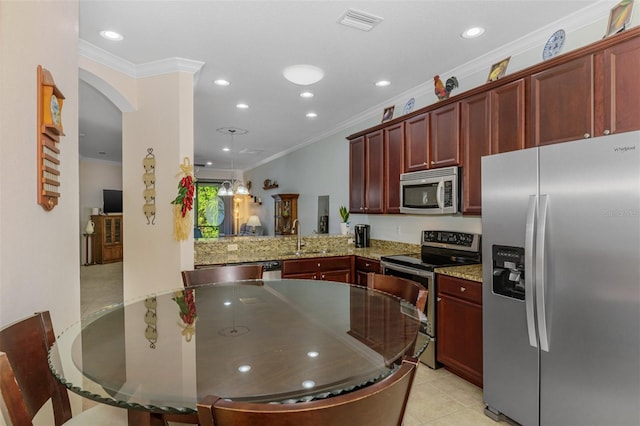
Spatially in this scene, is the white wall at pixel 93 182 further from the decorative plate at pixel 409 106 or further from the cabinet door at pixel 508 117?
the cabinet door at pixel 508 117

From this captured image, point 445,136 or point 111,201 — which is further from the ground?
point 445,136

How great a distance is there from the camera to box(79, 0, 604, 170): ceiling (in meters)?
2.34

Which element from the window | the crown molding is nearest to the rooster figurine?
the crown molding

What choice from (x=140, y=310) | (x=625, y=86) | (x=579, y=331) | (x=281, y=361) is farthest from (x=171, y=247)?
(x=625, y=86)

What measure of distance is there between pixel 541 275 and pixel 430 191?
1467 millimetres

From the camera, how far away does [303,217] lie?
718cm

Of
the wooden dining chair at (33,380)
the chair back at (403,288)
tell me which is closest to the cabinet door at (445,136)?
the chair back at (403,288)

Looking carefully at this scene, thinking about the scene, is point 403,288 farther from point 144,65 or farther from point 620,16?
point 144,65

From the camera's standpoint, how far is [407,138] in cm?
366

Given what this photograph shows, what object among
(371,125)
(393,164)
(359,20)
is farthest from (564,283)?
(371,125)

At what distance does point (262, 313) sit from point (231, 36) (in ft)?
6.91

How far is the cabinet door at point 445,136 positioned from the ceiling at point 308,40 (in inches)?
18.4

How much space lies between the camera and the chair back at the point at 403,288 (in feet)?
6.30

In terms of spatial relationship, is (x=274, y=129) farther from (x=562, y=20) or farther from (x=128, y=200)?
(x=562, y=20)
